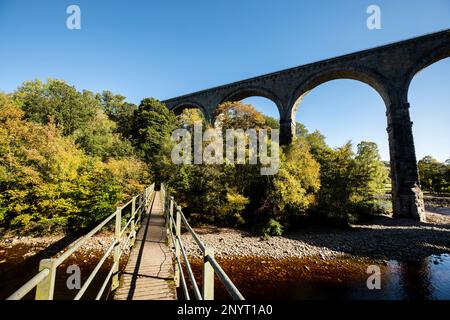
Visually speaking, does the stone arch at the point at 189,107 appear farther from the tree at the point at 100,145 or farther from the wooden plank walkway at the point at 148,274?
the wooden plank walkway at the point at 148,274

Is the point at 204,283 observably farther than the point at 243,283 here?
No

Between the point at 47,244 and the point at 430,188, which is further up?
the point at 430,188

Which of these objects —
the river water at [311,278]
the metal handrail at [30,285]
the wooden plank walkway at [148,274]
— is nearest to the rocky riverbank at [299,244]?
the river water at [311,278]

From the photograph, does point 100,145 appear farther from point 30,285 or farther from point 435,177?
point 435,177

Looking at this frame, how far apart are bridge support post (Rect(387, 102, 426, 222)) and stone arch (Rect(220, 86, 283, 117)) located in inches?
334

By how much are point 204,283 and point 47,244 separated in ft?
45.1

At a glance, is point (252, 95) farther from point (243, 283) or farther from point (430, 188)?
point (430, 188)

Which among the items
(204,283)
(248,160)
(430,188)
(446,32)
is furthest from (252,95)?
(430,188)

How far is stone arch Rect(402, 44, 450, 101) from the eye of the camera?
48.6 feet

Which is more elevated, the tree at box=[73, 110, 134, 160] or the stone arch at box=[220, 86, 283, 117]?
the stone arch at box=[220, 86, 283, 117]

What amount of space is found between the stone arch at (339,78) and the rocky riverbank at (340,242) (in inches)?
362

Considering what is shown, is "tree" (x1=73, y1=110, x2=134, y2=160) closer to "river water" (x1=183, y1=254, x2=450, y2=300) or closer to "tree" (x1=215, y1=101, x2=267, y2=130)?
"tree" (x1=215, y1=101, x2=267, y2=130)

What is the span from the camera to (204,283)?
173 centimetres

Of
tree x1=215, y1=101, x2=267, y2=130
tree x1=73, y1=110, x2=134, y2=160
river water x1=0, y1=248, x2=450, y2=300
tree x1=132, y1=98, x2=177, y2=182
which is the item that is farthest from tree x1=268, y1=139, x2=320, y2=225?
tree x1=73, y1=110, x2=134, y2=160
